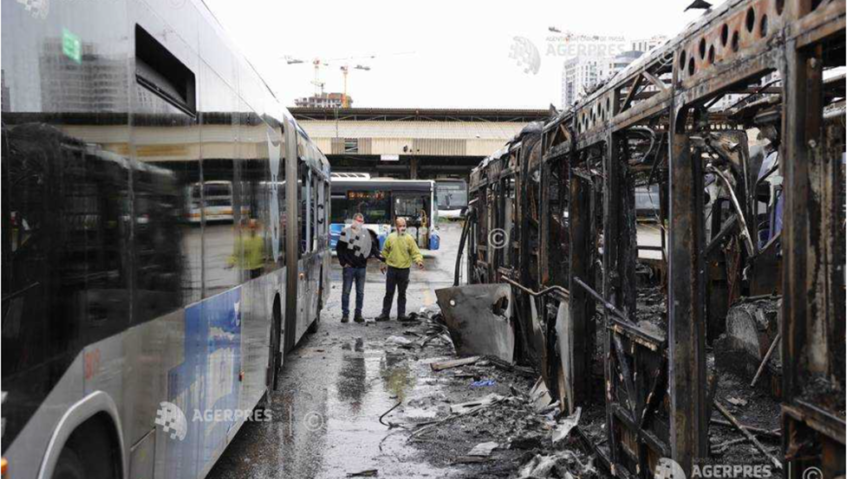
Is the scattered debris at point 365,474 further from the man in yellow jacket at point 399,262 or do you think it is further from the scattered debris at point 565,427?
the man in yellow jacket at point 399,262

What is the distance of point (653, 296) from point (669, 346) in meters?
9.48

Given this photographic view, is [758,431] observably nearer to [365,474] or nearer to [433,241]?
[365,474]

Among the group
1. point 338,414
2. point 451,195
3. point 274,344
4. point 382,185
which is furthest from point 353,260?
point 451,195

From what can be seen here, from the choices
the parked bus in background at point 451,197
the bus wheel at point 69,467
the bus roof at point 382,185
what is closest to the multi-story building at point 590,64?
the bus wheel at point 69,467

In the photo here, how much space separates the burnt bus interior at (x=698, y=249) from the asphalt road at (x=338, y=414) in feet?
5.20

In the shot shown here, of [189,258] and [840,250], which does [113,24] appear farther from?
[840,250]

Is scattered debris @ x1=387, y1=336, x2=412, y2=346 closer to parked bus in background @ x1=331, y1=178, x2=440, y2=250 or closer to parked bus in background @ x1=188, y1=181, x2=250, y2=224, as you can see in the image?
parked bus in background @ x1=188, y1=181, x2=250, y2=224

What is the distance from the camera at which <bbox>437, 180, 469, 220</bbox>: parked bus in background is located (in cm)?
4569

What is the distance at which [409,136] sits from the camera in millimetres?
50719

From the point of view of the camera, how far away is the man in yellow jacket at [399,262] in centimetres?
1545

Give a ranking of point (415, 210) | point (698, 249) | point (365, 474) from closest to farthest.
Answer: point (698, 249) < point (365, 474) < point (415, 210)

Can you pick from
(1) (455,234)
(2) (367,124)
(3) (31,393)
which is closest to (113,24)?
(3) (31,393)

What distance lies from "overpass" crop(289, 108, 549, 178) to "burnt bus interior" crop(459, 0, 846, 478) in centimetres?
3722

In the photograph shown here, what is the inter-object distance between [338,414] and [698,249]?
475 cm
